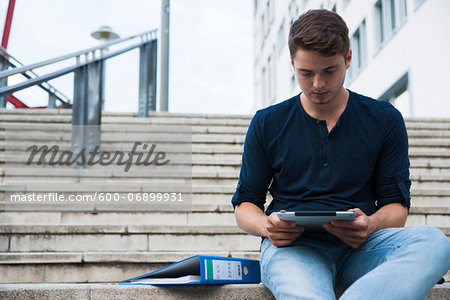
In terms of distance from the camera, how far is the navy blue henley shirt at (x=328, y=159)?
200cm

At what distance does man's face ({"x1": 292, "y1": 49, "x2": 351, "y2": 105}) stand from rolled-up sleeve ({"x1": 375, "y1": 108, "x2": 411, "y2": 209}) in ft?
0.84

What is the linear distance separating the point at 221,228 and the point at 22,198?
5.30ft

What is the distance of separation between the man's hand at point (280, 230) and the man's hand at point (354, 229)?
0.34 ft

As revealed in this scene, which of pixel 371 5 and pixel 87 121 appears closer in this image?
pixel 87 121

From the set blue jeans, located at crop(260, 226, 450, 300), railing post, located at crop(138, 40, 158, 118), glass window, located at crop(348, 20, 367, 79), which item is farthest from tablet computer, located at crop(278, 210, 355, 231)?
glass window, located at crop(348, 20, 367, 79)

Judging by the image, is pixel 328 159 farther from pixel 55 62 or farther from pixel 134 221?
pixel 55 62

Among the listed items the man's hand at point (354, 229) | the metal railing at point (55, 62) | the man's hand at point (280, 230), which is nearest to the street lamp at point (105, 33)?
the metal railing at point (55, 62)

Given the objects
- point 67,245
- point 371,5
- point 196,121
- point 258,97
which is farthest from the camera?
point 258,97

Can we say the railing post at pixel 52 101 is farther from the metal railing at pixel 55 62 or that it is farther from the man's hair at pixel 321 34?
the man's hair at pixel 321 34

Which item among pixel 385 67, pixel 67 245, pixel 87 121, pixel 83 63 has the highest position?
pixel 385 67

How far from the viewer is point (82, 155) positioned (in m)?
5.22

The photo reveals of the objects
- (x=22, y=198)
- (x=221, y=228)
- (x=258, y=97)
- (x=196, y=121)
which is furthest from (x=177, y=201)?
(x=258, y=97)

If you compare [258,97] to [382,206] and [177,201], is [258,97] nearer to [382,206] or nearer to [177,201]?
[177,201]

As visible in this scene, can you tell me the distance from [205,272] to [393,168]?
758 millimetres
